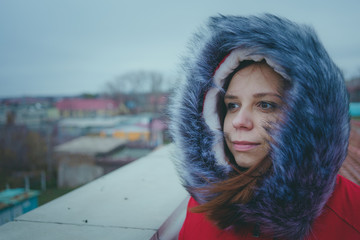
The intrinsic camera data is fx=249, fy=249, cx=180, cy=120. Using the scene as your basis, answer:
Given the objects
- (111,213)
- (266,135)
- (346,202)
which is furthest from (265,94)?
(111,213)

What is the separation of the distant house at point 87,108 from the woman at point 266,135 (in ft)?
164

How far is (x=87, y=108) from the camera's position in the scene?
50094 millimetres

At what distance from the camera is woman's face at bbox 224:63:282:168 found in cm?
110

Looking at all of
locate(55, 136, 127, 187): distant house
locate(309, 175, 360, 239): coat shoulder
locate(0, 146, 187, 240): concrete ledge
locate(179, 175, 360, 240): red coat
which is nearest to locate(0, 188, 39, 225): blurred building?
locate(0, 146, 187, 240): concrete ledge

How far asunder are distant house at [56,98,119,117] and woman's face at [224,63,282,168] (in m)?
50.1

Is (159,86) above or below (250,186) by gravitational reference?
below

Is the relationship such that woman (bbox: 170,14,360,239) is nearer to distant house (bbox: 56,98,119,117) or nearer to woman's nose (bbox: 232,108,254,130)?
woman's nose (bbox: 232,108,254,130)

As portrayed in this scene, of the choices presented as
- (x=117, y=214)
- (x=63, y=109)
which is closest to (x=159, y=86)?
(x=63, y=109)

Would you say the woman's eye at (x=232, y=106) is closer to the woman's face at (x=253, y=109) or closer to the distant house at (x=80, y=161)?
the woman's face at (x=253, y=109)

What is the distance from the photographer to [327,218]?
100 centimetres

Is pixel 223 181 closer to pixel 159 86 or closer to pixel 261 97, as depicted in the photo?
pixel 261 97

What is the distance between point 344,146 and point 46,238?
1536 mm

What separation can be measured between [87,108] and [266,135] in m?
52.6

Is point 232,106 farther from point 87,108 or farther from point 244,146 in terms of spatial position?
point 87,108
